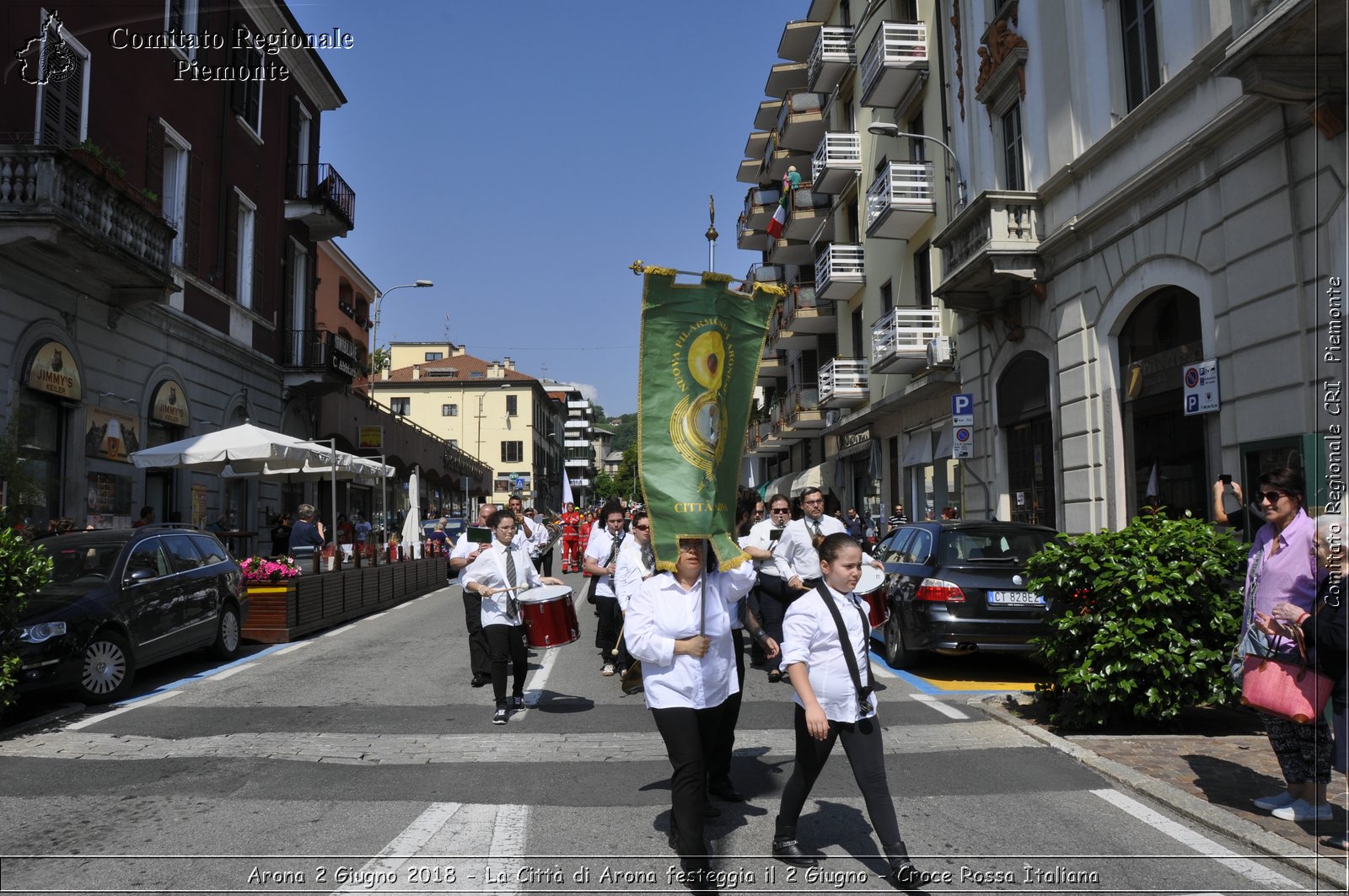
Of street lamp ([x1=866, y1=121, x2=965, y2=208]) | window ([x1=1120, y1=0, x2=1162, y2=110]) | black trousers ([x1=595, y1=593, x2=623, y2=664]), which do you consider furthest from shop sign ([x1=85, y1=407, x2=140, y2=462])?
window ([x1=1120, y1=0, x2=1162, y2=110])

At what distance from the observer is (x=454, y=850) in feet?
15.7

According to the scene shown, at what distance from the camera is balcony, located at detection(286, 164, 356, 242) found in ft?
89.6

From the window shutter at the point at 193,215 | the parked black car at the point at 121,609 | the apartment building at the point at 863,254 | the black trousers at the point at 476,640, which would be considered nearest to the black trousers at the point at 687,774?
the black trousers at the point at 476,640

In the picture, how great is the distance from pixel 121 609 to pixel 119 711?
1034 mm

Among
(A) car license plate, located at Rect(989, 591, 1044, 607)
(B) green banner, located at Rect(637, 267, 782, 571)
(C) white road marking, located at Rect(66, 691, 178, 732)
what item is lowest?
(C) white road marking, located at Rect(66, 691, 178, 732)

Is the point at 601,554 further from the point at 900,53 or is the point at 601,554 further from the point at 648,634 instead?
the point at 900,53

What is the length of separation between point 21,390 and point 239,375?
8.81 metres

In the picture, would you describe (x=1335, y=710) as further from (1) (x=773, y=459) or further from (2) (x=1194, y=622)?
(1) (x=773, y=459)

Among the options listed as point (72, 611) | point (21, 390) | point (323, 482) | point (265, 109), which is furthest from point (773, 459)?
point (72, 611)

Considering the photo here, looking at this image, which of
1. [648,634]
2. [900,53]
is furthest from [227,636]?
[900,53]

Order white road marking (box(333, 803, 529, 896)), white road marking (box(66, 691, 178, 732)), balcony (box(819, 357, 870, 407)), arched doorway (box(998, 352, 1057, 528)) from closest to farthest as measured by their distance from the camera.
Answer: white road marking (box(333, 803, 529, 896)) → white road marking (box(66, 691, 178, 732)) → arched doorway (box(998, 352, 1057, 528)) → balcony (box(819, 357, 870, 407))

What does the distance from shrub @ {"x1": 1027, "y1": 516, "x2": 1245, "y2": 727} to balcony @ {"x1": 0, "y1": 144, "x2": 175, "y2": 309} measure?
14.1 metres

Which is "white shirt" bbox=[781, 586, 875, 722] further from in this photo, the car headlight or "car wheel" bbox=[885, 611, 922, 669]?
the car headlight

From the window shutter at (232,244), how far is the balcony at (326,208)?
12.4ft
